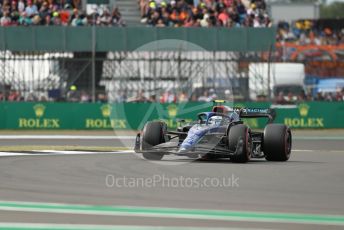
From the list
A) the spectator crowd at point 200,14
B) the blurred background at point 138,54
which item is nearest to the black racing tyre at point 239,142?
the blurred background at point 138,54

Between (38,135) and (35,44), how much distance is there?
6.06 m

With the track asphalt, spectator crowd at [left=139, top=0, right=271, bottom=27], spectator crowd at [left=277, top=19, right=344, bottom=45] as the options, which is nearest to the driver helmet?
the track asphalt

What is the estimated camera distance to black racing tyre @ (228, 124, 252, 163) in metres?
15.7

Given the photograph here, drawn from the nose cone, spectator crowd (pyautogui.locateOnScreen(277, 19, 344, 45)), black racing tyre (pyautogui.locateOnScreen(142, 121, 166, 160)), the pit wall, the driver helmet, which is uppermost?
spectator crowd (pyautogui.locateOnScreen(277, 19, 344, 45))

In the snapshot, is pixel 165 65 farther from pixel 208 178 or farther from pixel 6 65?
pixel 208 178

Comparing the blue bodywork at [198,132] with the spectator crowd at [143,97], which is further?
the spectator crowd at [143,97]

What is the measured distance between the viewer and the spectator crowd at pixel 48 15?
3488 centimetres

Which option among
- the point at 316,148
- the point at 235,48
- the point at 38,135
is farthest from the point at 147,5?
the point at 316,148

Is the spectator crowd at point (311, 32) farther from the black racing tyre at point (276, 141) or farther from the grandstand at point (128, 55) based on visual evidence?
the black racing tyre at point (276, 141)

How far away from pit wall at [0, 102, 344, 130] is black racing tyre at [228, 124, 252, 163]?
14.2 metres

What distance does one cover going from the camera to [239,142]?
15.7 metres

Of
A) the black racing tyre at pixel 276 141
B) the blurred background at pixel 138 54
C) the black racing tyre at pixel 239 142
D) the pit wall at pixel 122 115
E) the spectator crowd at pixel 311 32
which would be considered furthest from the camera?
the spectator crowd at pixel 311 32

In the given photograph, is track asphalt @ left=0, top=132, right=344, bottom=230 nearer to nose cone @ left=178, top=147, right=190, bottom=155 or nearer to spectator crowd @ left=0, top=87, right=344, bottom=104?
nose cone @ left=178, top=147, right=190, bottom=155

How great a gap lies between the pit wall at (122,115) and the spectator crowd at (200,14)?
546cm
